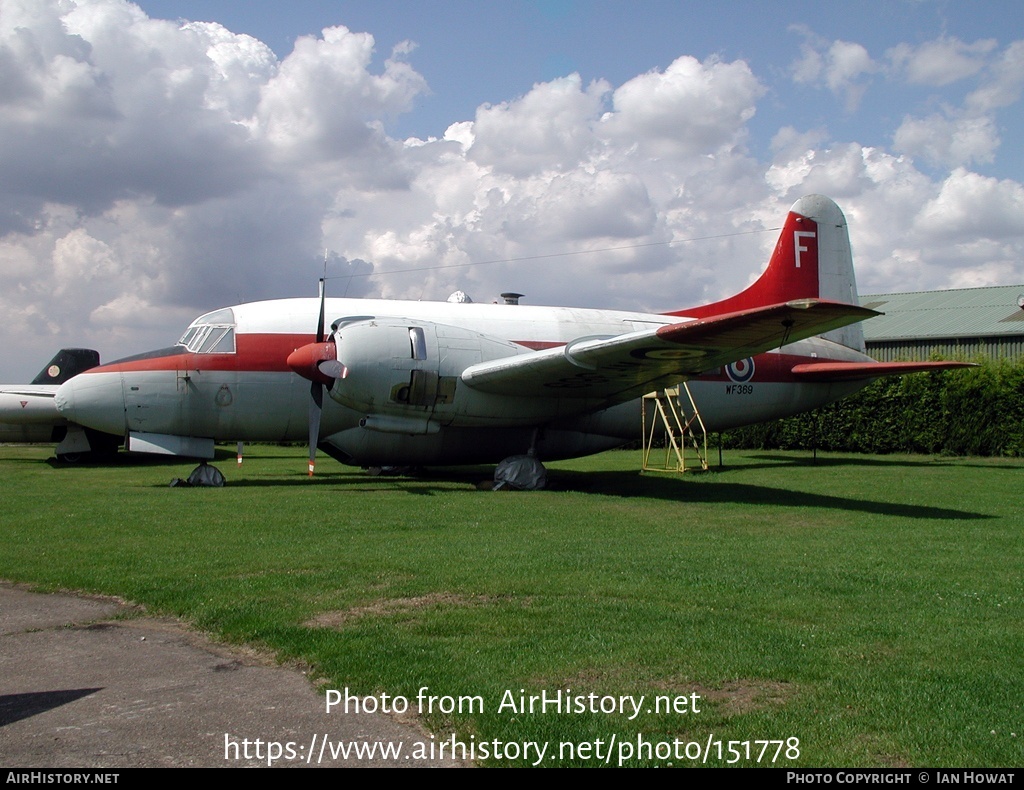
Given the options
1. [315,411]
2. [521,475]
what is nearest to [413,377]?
[315,411]

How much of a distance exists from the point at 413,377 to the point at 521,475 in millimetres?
3039

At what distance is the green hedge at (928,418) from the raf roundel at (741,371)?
30.2 feet

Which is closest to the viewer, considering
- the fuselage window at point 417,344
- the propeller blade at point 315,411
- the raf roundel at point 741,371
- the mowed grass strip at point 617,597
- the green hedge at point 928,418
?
→ the mowed grass strip at point 617,597

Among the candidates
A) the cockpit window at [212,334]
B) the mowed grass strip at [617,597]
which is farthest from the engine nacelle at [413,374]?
the cockpit window at [212,334]

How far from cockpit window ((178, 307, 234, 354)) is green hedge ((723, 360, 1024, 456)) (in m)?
19.4

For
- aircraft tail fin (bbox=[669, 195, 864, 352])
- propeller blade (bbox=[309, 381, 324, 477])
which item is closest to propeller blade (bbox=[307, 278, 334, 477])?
propeller blade (bbox=[309, 381, 324, 477])

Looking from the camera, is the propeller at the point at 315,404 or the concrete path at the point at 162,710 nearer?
the concrete path at the point at 162,710

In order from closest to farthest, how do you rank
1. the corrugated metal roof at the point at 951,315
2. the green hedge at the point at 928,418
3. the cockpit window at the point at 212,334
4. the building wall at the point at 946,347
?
the cockpit window at the point at 212,334
the green hedge at the point at 928,418
the building wall at the point at 946,347
the corrugated metal roof at the point at 951,315

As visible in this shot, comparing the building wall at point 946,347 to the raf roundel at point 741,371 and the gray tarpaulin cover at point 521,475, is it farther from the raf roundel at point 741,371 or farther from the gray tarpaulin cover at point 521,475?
the gray tarpaulin cover at point 521,475

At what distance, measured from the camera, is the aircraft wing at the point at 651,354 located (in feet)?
40.1

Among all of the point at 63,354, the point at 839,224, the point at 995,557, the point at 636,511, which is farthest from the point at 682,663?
the point at 63,354

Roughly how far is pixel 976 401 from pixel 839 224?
7752 millimetres
